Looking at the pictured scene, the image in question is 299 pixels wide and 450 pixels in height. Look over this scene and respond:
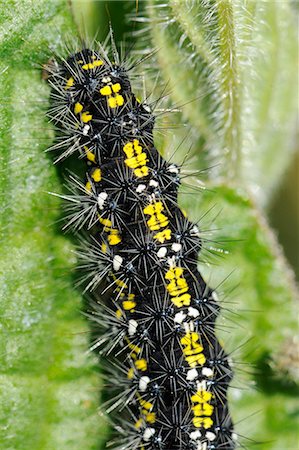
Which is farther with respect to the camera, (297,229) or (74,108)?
(297,229)

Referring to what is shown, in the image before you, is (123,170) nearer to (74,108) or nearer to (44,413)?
(74,108)

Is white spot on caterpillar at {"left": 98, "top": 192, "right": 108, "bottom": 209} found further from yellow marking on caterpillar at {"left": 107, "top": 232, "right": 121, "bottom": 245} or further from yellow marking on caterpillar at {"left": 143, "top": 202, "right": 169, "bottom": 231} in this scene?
yellow marking on caterpillar at {"left": 143, "top": 202, "right": 169, "bottom": 231}

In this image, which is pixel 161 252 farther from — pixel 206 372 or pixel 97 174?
pixel 206 372

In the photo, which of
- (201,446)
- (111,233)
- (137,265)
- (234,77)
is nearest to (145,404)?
(201,446)

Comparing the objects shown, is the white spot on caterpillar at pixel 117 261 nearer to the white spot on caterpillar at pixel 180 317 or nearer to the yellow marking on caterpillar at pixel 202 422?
the white spot on caterpillar at pixel 180 317

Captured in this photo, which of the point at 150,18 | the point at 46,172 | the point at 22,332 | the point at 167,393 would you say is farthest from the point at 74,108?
the point at 167,393

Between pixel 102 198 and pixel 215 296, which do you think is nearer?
pixel 102 198
